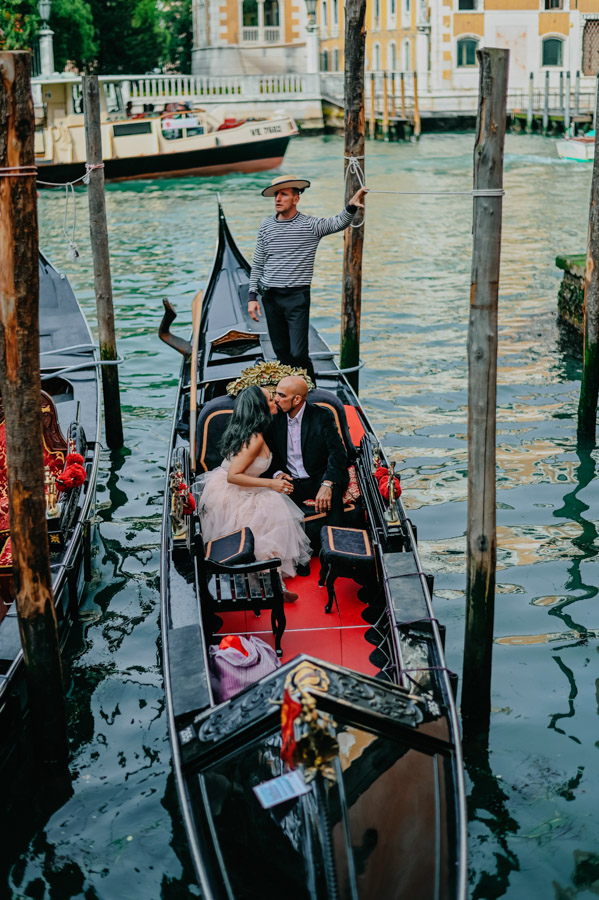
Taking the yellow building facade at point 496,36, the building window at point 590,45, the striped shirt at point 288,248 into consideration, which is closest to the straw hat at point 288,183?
the striped shirt at point 288,248

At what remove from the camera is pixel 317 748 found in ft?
6.37

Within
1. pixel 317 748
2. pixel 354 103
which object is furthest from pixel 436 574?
pixel 354 103

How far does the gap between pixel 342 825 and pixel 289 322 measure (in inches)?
112

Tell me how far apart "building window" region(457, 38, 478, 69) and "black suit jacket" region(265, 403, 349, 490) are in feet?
65.9

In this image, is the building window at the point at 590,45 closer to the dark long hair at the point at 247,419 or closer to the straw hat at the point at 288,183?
the straw hat at the point at 288,183

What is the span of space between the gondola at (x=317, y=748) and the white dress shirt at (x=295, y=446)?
1.77 ft

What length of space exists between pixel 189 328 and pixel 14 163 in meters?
5.49

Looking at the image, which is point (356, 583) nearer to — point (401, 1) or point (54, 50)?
point (54, 50)

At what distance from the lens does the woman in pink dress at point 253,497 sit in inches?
125

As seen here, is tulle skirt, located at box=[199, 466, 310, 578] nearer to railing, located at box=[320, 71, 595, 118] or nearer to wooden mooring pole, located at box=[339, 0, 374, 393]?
wooden mooring pole, located at box=[339, 0, 374, 393]

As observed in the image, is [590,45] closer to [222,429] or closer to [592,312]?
[592,312]

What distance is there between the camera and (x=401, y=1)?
23047 mm

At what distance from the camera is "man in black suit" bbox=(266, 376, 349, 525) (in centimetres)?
328

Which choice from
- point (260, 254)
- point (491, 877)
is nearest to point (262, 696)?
point (491, 877)
